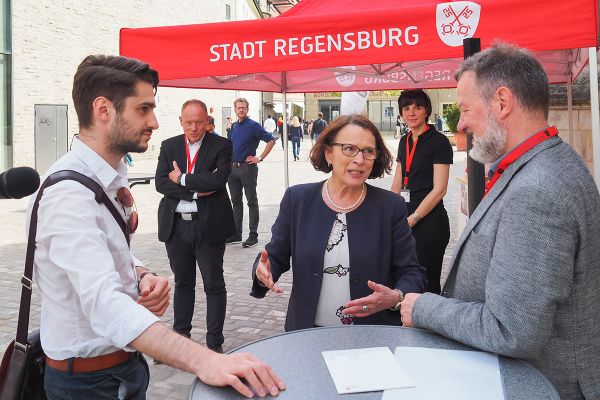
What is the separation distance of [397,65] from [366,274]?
4.60 meters

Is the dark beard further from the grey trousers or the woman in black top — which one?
the grey trousers

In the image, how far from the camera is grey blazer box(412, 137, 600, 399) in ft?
5.43

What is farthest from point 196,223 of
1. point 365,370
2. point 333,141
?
point 365,370

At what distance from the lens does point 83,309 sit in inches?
68.7

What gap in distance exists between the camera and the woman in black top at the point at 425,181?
15.6 feet

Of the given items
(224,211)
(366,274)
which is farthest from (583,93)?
(366,274)

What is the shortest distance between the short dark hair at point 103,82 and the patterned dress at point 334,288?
123cm

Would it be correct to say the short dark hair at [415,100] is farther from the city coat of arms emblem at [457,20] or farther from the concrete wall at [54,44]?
the concrete wall at [54,44]

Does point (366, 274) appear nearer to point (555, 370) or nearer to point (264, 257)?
point (264, 257)

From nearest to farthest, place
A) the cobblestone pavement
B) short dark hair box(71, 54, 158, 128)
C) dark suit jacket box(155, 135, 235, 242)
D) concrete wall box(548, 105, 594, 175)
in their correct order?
short dark hair box(71, 54, 158, 128) < the cobblestone pavement < dark suit jacket box(155, 135, 235, 242) < concrete wall box(548, 105, 594, 175)

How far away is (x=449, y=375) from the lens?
172 centimetres

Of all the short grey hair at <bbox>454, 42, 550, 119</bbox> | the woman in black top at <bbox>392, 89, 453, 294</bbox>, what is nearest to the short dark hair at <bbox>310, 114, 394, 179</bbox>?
the short grey hair at <bbox>454, 42, 550, 119</bbox>

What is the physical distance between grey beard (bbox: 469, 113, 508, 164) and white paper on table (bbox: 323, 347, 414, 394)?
724mm

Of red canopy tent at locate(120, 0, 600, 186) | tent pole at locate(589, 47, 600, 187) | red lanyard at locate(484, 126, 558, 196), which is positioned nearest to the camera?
red lanyard at locate(484, 126, 558, 196)
